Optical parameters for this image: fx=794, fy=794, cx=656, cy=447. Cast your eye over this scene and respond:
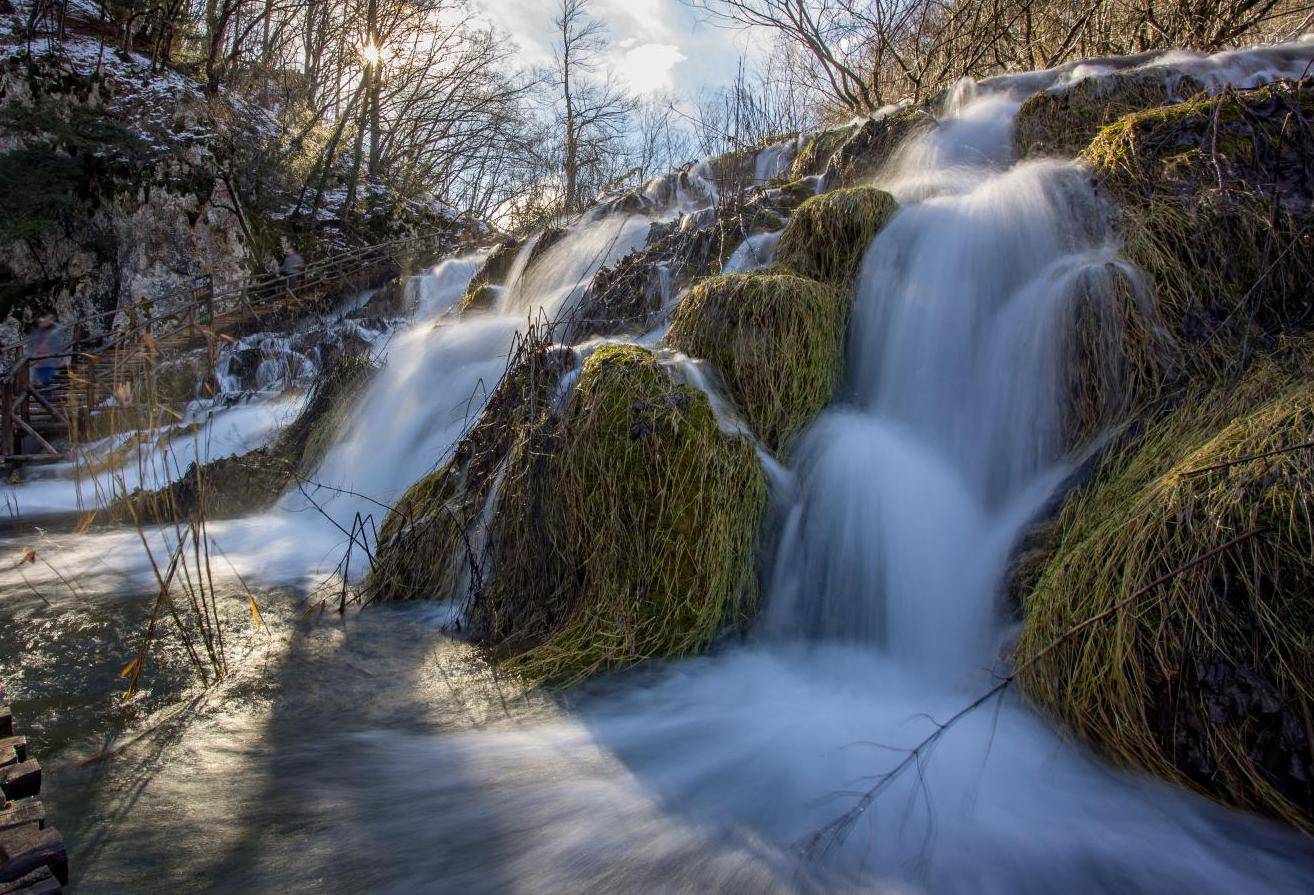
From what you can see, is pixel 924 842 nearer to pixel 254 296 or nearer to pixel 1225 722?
pixel 1225 722

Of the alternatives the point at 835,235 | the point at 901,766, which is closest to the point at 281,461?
the point at 835,235

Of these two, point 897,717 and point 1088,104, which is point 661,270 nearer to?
point 1088,104

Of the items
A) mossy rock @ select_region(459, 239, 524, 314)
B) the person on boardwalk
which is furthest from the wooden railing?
mossy rock @ select_region(459, 239, 524, 314)

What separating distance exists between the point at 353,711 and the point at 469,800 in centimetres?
80

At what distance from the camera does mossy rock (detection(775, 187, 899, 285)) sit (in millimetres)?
5148

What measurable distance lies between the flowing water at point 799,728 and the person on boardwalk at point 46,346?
8788 millimetres

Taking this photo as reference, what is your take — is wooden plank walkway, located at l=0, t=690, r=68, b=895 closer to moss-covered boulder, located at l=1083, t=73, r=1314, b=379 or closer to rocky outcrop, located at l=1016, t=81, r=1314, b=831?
rocky outcrop, located at l=1016, t=81, r=1314, b=831

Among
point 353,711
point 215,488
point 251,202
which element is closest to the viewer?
point 353,711

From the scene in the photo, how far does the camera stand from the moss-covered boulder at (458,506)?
13.4 ft

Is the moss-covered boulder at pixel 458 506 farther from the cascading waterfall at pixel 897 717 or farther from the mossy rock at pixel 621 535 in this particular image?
the cascading waterfall at pixel 897 717

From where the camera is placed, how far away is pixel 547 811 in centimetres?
242

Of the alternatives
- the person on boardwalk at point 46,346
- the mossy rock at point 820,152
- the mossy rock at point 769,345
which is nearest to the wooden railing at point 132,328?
the person on boardwalk at point 46,346

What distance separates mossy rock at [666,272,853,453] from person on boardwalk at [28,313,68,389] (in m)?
11.3

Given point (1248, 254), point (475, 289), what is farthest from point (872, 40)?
point (1248, 254)
